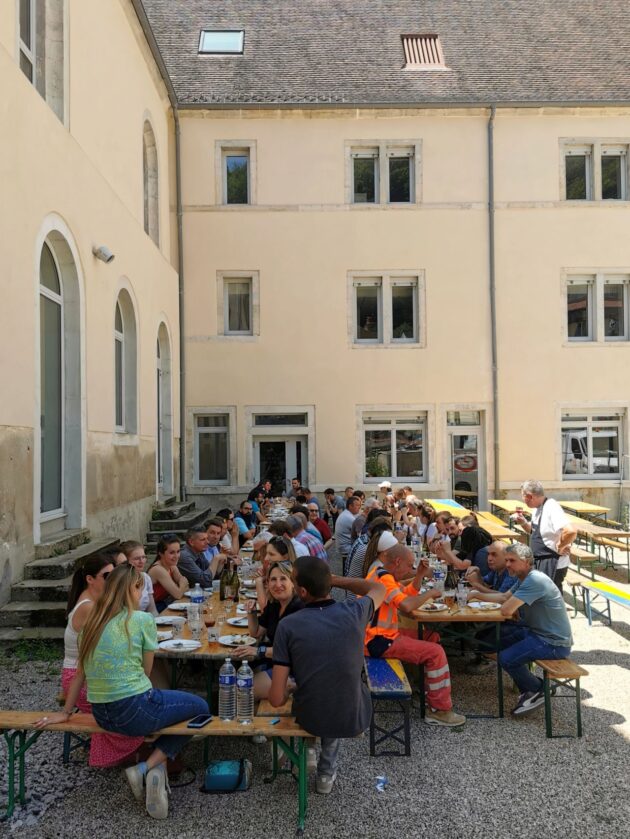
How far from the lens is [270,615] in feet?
18.0

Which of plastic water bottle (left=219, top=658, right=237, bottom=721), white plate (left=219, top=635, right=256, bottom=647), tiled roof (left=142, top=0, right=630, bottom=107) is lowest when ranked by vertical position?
plastic water bottle (left=219, top=658, right=237, bottom=721)

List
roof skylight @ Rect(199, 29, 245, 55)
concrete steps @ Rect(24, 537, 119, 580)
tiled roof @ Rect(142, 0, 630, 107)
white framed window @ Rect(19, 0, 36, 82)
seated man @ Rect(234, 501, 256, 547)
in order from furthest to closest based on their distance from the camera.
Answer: roof skylight @ Rect(199, 29, 245, 55)
tiled roof @ Rect(142, 0, 630, 107)
seated man @ Rect(234, 501, 256, 547)
white framed window @ Rect(19, 0, 36, 82)
concrete steps @ Rect(24, 537, 119, 580)

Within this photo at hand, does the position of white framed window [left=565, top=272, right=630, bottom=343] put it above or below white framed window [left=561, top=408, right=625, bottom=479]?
above

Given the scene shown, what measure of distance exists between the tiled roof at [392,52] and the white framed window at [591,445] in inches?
299

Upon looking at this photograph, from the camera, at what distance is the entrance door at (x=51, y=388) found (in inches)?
375

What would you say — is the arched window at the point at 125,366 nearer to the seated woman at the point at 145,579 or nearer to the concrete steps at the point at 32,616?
the concrete steps at the point at 32,616

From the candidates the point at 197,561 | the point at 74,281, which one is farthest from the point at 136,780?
the point at 74,281

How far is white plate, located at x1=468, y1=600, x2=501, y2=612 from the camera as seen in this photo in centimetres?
622

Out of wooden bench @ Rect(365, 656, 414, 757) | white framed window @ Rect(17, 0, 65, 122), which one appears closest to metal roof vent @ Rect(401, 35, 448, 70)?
white framed window @ Rect(17, 0, 65, 122)

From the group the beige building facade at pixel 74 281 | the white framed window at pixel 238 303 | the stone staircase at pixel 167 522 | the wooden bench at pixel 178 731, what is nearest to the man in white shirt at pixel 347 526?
the beige building facade at pixel 74 281

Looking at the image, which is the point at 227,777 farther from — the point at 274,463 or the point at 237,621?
the point at 274,463

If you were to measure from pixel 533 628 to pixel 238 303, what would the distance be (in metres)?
13.6

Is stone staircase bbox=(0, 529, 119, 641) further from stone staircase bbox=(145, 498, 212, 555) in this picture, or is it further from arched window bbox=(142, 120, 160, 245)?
arched window bbox=(142, 120, 160, 245)

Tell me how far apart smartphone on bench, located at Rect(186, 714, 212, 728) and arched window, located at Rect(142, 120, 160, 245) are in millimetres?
12905
